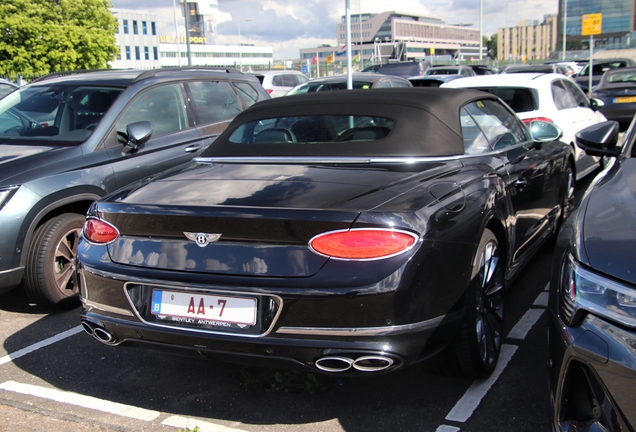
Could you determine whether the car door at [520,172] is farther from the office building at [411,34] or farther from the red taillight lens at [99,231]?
the office building at [411,34]

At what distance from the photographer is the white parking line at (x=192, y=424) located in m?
3.09

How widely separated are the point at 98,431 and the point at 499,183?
244 cm

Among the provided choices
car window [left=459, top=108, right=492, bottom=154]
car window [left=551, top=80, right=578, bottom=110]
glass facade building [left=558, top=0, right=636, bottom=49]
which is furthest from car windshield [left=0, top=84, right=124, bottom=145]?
glass facade building [left=558, top=0, right=636, bottom=49]

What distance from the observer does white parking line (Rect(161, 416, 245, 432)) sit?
309cm

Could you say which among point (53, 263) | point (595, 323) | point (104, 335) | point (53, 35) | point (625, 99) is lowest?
point (53, 263)

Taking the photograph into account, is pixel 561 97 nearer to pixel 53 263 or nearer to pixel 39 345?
pixel 53 263

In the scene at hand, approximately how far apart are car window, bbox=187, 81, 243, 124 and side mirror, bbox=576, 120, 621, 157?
3.58 metres

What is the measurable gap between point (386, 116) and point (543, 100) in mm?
4920

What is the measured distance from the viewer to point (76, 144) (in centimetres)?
520

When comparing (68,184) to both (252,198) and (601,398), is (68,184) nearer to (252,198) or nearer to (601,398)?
(252,198)

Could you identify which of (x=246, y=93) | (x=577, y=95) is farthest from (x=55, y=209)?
(x=577, y=95)

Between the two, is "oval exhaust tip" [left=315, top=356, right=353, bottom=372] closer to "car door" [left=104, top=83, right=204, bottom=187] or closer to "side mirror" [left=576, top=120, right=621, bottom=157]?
"side mirror" [left=576, top=120, right=621, bottom=157]

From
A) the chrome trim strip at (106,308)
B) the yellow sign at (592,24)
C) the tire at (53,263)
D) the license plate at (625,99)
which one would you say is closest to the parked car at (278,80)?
the yellow sign at (592,24)

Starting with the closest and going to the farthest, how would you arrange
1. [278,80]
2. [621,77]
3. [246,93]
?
[246,93]
[621,77]
[278,80]
